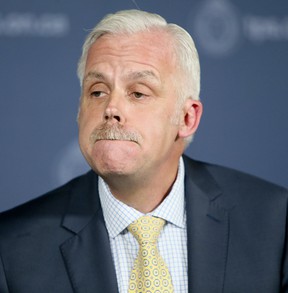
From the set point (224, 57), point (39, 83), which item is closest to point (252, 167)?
point (224, 57)

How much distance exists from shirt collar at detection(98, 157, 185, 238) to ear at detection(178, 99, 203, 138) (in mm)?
127

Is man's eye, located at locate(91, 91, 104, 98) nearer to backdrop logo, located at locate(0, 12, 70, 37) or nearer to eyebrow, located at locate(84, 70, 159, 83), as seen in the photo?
eyebrow, located at locate(84, 70, 159, 83)

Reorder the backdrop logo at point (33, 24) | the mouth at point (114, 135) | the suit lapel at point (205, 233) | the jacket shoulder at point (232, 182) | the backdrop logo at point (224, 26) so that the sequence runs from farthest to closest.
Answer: the backdrop logo at point (224, 26), the backdrop logo at point (33, 24), the jacket shoulder at point (232, 182), the suit lapel at point (205, 233), the mouth at point (114, 135)

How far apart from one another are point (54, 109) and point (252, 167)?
2.29 feet

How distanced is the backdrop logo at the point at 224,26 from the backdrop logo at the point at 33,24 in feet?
1.41

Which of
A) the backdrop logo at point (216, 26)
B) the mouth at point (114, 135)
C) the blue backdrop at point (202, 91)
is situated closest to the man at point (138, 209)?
the mouth at point (114, 135)

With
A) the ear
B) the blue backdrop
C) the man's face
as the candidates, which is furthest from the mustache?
the blue backdrop

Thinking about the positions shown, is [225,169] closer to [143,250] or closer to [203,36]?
[143,250]

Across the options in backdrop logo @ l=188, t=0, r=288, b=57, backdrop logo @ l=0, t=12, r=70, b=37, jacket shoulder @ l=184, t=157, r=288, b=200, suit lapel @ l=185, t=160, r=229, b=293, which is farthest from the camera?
backdrop logo @ l=188, t=0, r=288, b=57

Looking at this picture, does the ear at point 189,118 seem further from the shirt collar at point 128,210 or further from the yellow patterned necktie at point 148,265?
the yellow patterned necktie at point 148,265

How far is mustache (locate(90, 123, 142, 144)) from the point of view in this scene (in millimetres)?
2029

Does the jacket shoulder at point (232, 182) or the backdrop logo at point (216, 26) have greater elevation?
the backdrop logo at point (216, 26)

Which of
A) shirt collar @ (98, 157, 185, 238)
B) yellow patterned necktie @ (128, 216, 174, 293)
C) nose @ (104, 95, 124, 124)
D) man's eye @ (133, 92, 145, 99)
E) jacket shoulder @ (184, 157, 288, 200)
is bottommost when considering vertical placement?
yellow patterned necktie @ (128, 216, 174, 293)

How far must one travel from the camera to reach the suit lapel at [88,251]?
6.84 ft
